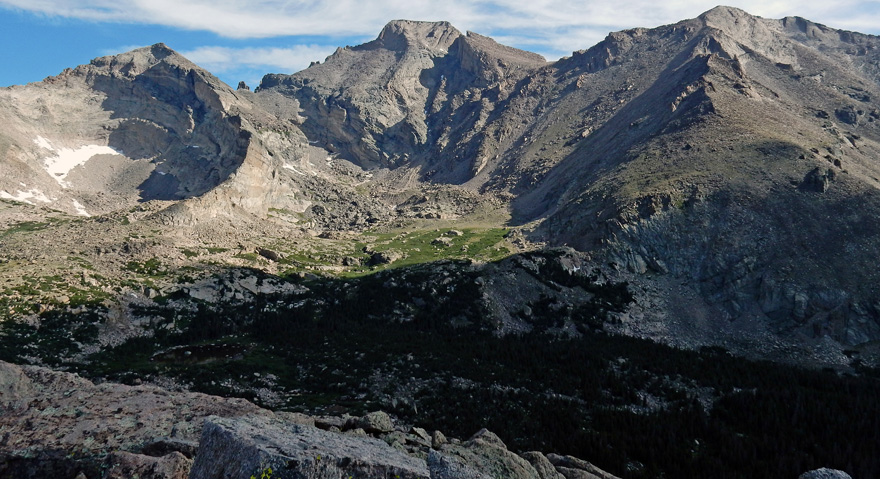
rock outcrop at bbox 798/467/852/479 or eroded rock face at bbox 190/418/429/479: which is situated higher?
eroded rock face at bbox 190/418/429/479

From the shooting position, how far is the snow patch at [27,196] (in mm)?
157625

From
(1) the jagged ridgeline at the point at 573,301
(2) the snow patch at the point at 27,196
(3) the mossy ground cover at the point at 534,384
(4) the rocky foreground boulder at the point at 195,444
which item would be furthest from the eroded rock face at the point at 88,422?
(2) the snow patch at the point at 27,196

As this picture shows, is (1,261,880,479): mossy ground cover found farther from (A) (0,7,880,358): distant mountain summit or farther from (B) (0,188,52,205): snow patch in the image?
(B) (0,188,52,205): snow patch

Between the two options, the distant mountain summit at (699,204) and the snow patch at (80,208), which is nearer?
the distant mountain summit at (699,204)

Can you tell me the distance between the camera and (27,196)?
539 ft

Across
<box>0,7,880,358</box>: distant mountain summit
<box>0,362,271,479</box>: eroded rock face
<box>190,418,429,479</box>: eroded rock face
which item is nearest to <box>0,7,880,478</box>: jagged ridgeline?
<box>0,7,880,358</box>: distant mountain summit

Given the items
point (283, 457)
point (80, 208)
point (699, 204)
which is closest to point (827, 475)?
point (283, 457)

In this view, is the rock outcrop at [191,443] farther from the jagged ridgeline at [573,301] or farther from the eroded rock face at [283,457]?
the jagged ridgeline at [573,301]

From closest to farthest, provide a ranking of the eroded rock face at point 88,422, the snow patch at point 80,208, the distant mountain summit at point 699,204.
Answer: the eroded rock face at point 88,422 < the distant mountain summit at point 699,204 < the snow patch at point 80,208

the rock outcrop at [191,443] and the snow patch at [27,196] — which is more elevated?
the snow patch at [27,196]

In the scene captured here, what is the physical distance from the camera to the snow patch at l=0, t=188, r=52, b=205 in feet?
517

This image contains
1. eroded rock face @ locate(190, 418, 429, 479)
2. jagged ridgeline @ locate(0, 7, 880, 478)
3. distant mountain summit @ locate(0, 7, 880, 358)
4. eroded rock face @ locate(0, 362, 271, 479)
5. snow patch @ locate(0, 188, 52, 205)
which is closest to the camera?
eroded rock face @ locate(190, 418, 429, 479)

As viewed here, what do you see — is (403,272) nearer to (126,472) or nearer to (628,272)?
(628,272)

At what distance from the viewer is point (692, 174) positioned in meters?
117
